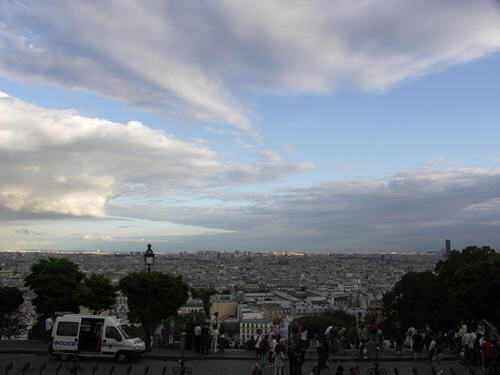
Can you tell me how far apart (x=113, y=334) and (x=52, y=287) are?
12.0 meters

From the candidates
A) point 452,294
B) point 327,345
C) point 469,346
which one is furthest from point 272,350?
point 452,294

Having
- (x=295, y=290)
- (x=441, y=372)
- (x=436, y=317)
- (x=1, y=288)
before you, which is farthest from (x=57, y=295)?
(x=295, y=290)

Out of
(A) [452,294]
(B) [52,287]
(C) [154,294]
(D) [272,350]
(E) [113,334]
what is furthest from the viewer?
(C) [154,294]

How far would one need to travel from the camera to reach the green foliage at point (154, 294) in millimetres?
32562

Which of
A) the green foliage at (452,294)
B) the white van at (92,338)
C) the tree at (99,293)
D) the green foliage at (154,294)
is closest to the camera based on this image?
the white van at (92,338)

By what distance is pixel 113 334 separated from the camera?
15.2 m

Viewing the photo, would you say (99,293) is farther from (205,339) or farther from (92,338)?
(205,339)

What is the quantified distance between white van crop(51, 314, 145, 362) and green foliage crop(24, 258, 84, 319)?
36.0 feet

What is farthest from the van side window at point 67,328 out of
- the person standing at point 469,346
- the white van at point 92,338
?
the person standing at point 469,346

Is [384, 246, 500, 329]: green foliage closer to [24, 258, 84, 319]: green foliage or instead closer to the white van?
the white van

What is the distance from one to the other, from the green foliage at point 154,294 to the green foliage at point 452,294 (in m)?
18.6

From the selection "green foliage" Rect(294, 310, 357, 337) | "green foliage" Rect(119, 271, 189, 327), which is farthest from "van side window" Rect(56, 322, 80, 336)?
"green foliage" Rect(294, 310, 357, 337)

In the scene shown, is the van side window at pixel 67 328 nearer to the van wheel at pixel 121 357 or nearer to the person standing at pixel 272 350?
the van wheel at pixel 121 357

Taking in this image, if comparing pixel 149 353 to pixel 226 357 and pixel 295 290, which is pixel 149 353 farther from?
pixel 295 290
